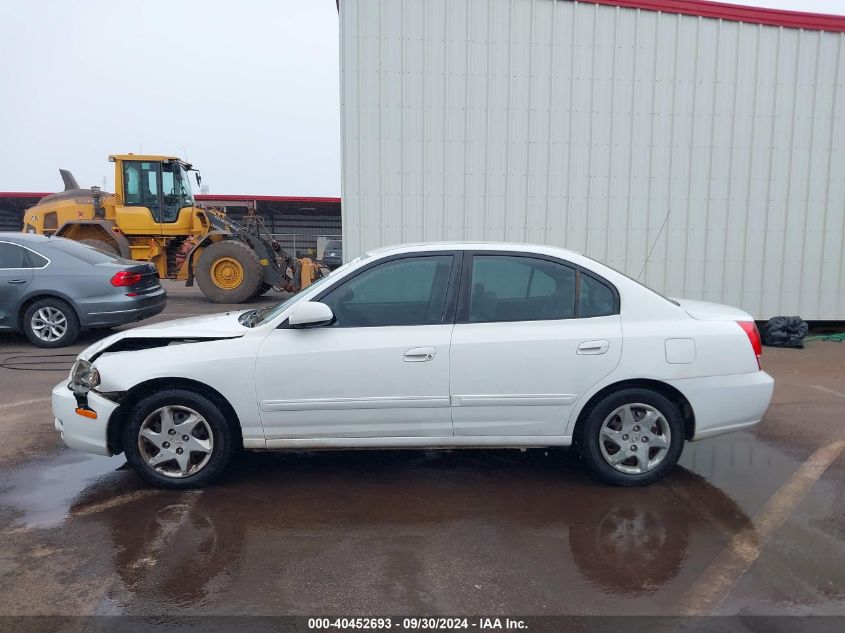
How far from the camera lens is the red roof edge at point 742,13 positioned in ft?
30.1

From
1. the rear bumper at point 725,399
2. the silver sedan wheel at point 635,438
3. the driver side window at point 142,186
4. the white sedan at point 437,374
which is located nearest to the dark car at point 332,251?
the driver side window at point 142,186

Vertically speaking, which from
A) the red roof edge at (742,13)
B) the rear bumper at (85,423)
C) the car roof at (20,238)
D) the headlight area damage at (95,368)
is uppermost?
the red roof edge at (742,13)

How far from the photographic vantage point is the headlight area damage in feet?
13.3

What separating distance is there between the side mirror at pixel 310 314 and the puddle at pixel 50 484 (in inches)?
67.0

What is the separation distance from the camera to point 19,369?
25.1 feet

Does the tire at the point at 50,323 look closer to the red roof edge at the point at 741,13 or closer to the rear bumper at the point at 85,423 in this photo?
the rear bumper at the point at 85,423

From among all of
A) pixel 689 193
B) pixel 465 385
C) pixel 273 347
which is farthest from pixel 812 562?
pixel 689 193

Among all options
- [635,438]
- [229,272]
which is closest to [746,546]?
[635,438]

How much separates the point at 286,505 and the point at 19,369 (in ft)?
17.3

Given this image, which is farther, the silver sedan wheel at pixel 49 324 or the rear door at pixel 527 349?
the silver sedan wheel at pixel 49 324

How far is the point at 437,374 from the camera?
401 cm

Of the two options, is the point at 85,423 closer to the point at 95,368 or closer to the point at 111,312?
the point at 95,368

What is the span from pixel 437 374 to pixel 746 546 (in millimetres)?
1864

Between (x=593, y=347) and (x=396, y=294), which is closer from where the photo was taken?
(x=593, y=347)
